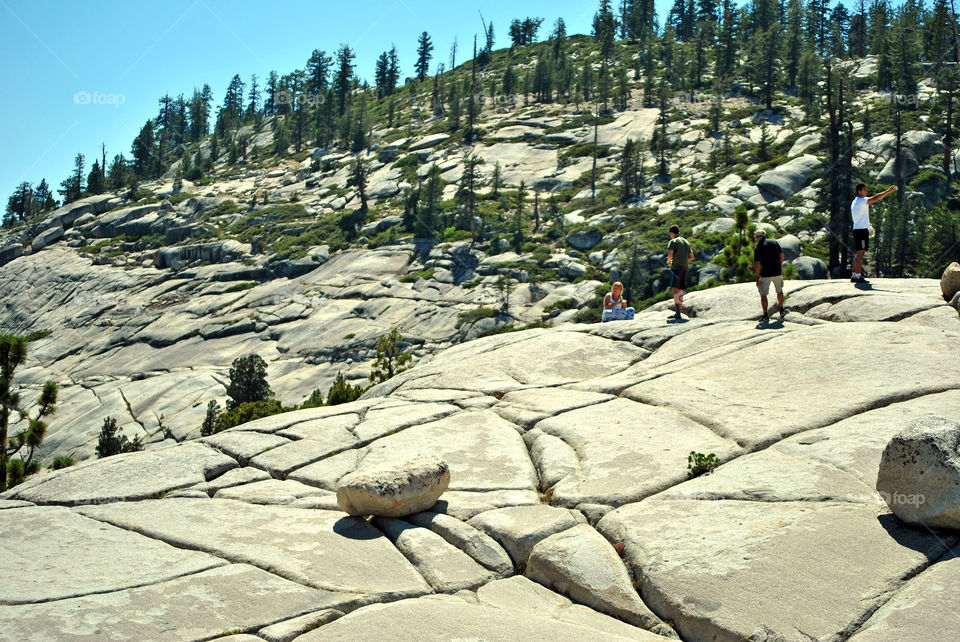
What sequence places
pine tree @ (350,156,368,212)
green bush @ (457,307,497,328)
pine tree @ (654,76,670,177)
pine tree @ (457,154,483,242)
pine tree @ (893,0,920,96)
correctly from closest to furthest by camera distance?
green bush @ (457,307,497,328)
pine tree @ (457,154,483,242)
pine tree @ (654,76,670,177)
pine tree @ (893,0,920,96)
pine tree @ (350,156,368,212)

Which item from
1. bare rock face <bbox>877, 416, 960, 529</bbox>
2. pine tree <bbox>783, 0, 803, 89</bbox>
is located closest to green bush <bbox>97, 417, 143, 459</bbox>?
bare rock face <bbox>877, 416, 960, 529</bbox>

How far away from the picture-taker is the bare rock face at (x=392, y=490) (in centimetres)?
806

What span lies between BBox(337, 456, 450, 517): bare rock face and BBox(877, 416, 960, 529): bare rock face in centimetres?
464

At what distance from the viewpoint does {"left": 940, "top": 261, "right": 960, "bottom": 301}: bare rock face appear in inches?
562

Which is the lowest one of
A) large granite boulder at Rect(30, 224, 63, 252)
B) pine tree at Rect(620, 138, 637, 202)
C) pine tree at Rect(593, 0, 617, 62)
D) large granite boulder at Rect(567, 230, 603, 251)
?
large granite boulder at Rect(567, 230, 603, 251)

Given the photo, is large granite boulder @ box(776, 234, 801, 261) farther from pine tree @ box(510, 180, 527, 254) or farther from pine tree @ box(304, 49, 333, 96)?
pine tree @ box(304, 49, 333, 96)

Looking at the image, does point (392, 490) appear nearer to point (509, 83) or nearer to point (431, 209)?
point (431, 209)

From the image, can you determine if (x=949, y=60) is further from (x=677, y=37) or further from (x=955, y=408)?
(x=955, y=408)

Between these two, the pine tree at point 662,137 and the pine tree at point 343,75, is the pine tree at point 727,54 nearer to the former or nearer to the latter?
the pine tree at point 662,137

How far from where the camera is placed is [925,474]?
680 cm

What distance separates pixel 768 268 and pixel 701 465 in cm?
744

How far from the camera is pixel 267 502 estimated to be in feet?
29.6

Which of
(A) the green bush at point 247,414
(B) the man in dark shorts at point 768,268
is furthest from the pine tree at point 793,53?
(A) the green bush at point 247,414

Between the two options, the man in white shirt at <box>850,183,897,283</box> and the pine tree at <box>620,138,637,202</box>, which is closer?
the man in white shirt at <box>850,183,897,283</box>
